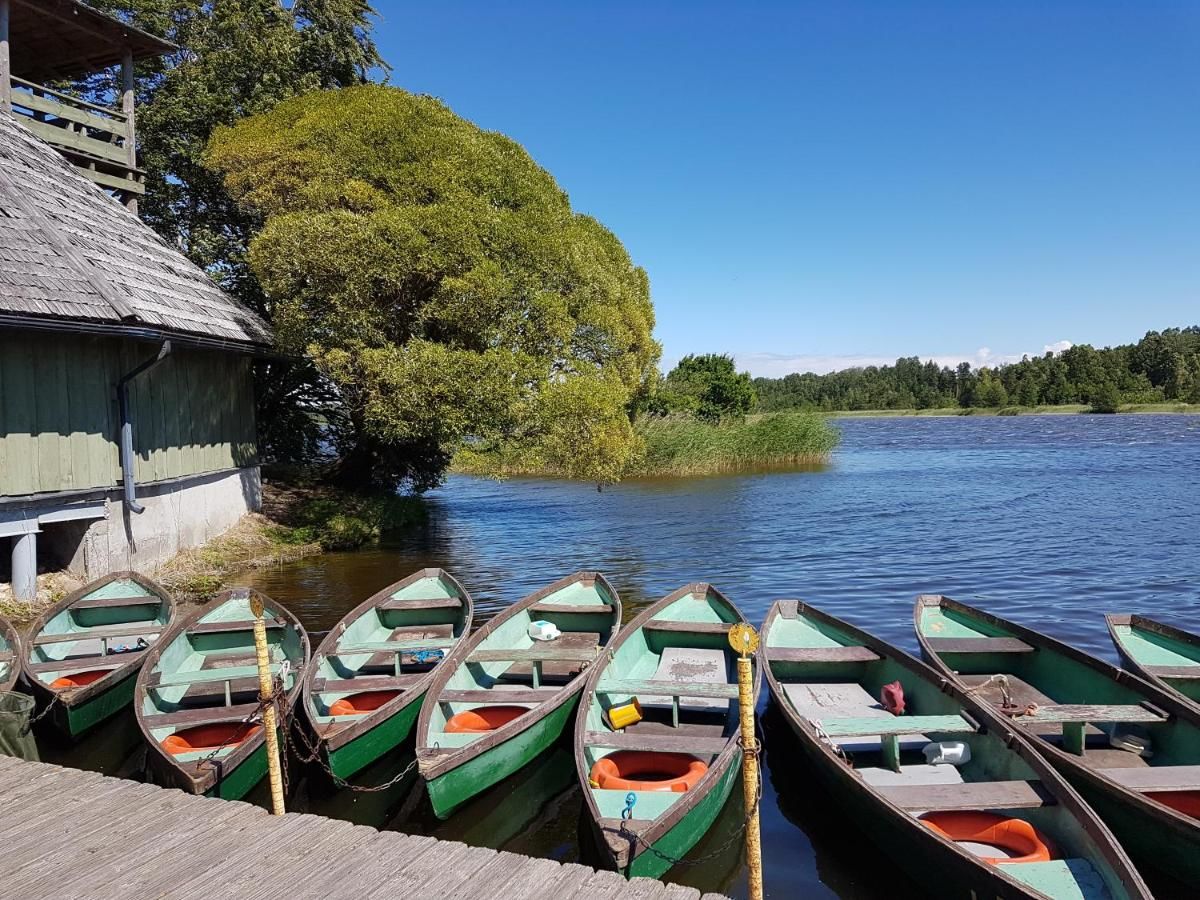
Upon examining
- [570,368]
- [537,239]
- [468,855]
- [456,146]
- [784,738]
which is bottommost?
[784,738]

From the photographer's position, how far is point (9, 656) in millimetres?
9414

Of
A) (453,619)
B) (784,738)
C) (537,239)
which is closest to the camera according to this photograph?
(784,738)

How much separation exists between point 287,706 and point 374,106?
15.5 m

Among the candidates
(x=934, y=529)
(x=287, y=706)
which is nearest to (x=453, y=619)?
(x=287, y=706)

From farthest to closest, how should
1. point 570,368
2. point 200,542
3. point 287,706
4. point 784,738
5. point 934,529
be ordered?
point 934,529, point 570,368, point 200,542, point 784,738, point 287,706

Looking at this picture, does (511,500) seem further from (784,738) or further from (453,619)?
(784,738)

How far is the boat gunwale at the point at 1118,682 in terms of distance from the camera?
5664 mm

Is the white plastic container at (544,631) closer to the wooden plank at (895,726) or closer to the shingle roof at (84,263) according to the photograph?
the wooden plank at (895,726)

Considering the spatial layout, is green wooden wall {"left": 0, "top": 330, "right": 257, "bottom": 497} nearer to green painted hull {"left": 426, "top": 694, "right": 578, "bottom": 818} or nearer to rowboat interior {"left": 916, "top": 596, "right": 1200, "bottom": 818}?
green painted hull {"left": 426, "top": 694, "right": 578, "bottom": 818}

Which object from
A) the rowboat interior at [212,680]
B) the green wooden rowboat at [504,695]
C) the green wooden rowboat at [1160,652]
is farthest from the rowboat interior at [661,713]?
the green wooden rowboat at [1160,652]

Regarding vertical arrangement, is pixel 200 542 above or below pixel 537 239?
below

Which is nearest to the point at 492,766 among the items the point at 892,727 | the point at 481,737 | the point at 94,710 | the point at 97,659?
the point at 481,737

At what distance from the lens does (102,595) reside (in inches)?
471

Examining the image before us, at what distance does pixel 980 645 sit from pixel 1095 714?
2358mm
